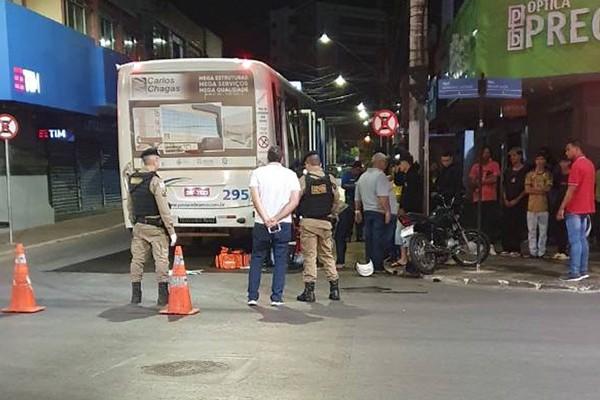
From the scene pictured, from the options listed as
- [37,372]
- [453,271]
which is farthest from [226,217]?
[37,372]

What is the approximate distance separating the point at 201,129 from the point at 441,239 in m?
4.53

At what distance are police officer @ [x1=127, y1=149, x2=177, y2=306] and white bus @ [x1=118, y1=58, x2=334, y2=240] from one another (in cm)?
307

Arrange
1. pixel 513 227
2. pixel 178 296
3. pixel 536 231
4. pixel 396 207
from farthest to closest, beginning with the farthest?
1. pixel 513 227
2. pixel 536 231
3. pixel 396 207
4. pixel 178 296

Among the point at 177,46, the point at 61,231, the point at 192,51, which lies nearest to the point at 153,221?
the point at 61,231

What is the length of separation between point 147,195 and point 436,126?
1957 centimetres

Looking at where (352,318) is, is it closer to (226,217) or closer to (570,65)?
(226,217)

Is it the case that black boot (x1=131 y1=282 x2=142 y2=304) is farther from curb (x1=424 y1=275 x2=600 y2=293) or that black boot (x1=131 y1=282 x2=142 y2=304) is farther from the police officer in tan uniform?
curb (x1=424 y1=275 x2=600 y2=293)

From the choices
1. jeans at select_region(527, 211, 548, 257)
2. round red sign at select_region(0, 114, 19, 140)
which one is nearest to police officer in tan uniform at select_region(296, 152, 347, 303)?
jeans at select_region(527, 211, 548, 257)

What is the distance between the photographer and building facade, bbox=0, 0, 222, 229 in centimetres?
1745

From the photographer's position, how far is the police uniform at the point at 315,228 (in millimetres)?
8727

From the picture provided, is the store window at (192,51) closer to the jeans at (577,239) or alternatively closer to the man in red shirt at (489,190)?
the man in red shirt at (489,190)

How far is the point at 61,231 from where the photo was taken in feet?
62.6

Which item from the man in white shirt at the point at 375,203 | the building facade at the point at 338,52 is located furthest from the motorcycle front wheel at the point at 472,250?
the building facade at the point at 338,52

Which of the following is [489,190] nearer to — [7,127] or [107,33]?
[7,127]
